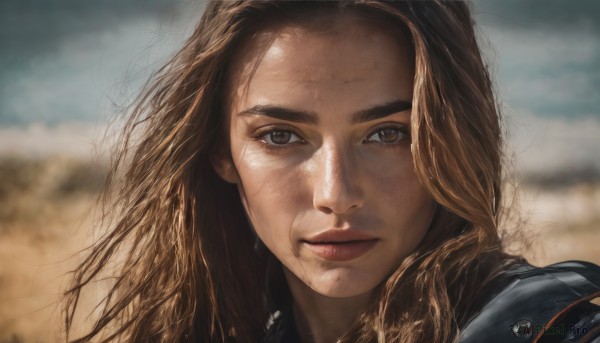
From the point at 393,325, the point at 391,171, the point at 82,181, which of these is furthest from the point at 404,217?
the point at 82,181

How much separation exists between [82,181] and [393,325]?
487cm

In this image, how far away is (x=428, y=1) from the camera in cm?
244

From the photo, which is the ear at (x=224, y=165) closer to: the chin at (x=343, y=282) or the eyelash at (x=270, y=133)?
the eyelash at (x=270, y=133)

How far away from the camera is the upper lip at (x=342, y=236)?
237cm

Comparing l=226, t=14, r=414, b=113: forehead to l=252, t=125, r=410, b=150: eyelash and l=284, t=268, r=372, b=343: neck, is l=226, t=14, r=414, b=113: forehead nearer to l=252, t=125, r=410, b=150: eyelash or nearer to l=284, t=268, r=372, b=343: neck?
l=252, t=125, r=410, b=150: eyelash

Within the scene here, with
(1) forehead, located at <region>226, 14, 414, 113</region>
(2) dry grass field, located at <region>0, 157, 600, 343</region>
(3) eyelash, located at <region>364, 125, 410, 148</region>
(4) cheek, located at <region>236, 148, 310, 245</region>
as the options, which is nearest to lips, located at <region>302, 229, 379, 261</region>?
(4) cheek, located at <region>236, 148, 310, 245</region>

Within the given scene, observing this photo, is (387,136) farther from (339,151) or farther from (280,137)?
(280,137)

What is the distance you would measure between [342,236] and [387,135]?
0.32 metres

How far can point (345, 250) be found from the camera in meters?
2.39

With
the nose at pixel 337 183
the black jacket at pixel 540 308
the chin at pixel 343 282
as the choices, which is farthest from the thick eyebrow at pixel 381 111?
the black jacket at pixel 540 308

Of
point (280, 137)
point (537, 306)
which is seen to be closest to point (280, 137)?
point (280, 137)

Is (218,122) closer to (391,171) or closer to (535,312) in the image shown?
(391,171)

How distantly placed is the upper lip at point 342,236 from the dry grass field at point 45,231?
2.78m

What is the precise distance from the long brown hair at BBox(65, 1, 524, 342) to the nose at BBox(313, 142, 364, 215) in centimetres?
20
